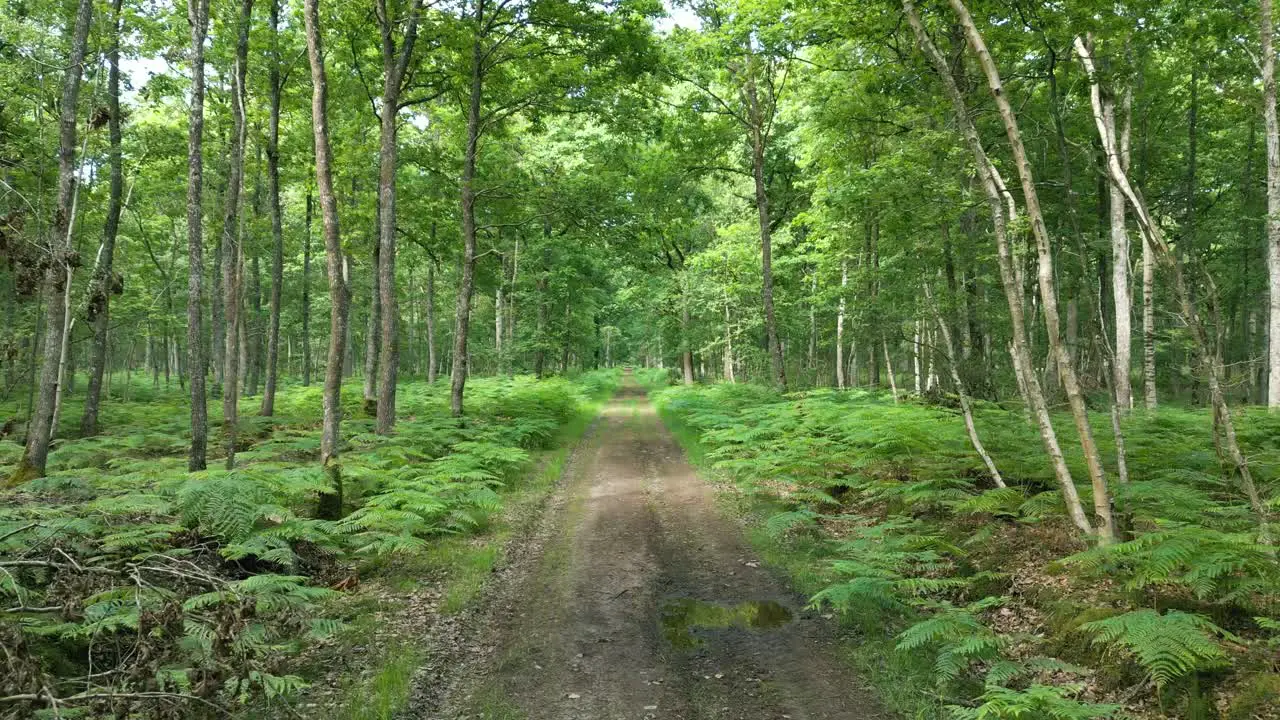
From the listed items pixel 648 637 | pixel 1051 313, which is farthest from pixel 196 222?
pixel 1051 313

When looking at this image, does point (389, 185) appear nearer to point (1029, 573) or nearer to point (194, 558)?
point (194, 558)

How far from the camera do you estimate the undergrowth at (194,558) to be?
143 inches

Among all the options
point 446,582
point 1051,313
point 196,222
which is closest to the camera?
point 1051,313

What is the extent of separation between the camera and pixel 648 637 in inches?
234

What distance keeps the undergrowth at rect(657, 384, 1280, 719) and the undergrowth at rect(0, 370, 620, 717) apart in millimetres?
4417

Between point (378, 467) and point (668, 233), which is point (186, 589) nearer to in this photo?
point (378, 467)

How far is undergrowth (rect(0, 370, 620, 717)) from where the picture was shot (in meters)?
3.64

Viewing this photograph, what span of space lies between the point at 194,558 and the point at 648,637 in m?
4.85

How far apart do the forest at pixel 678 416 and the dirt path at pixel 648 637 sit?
2.2 inches

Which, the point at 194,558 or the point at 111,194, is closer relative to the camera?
the point at 194,558

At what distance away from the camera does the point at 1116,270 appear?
15047mm

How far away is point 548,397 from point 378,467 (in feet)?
36.9

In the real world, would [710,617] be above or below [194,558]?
below

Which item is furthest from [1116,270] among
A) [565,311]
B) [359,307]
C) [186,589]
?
[359,307]
